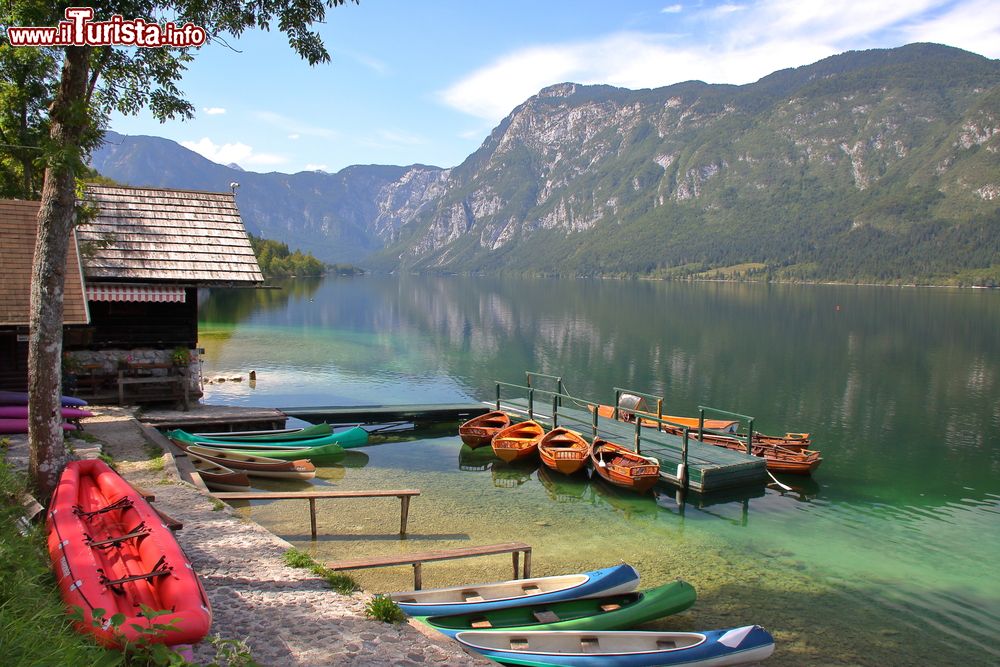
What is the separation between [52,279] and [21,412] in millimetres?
7636

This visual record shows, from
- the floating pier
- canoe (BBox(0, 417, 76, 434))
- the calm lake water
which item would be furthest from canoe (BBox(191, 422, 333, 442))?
the floating pier

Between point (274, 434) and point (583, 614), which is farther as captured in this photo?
point (274, 434)

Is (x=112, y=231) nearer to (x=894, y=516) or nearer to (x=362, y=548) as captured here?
(x=362, y=548)

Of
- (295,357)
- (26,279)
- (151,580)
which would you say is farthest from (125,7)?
(295,357)

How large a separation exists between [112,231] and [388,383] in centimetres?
1937

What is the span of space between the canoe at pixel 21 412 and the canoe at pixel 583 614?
38.1ft

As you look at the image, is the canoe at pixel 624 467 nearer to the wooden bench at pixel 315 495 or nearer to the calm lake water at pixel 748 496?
the calm lake water at pixel 748 496

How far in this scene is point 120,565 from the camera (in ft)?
25.9

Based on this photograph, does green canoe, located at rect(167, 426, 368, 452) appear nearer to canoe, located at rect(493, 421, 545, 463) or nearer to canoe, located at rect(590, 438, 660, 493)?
canoe, located at rect(493, 421, 545, 463)

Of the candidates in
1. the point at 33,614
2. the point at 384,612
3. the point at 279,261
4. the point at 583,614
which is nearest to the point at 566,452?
the point at 583,614

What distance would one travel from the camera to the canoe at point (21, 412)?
1614cm

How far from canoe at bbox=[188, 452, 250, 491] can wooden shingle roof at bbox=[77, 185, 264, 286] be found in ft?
24.7

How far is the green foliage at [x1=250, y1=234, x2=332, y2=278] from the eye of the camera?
136625 millimetres

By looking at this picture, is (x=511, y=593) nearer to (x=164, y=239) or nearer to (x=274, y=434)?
(x=274, y=434)
